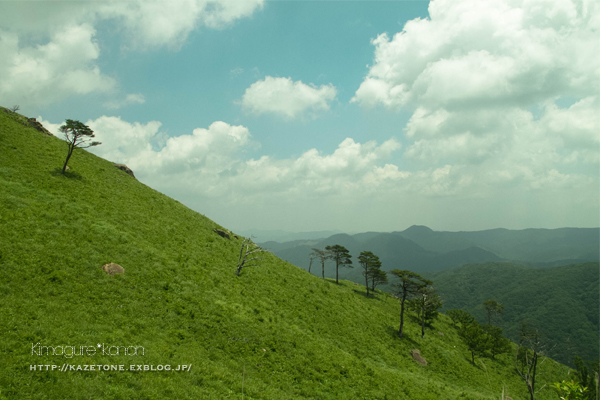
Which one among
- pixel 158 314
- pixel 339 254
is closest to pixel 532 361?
pixel 158 314

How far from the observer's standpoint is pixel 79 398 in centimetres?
1429

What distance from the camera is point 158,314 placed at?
79.3ft

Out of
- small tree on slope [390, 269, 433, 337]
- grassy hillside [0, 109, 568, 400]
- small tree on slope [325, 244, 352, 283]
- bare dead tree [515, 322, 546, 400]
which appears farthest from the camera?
small tree on slope [325, 244, 352, 283]

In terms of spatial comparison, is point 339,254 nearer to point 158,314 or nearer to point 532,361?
point 158,314

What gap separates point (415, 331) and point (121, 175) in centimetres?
6359

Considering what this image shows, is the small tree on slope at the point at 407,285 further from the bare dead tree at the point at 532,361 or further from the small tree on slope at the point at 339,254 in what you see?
the small tree on slope at the point at 339,254

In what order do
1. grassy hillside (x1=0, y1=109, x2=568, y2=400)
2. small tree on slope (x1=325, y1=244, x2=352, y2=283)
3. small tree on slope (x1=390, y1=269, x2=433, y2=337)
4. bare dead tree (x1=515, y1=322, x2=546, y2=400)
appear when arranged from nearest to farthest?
bare dead tree (x1=515, y1=322, x2=546, y2=400)
grassy hillside (x1=0, y1=109, x2=568, y2=400)
small tree on slope (x1=390, y1=269, x2=433, y2=337)
small tree on slope (x1=325, y1=244, x2=352, y2=283)

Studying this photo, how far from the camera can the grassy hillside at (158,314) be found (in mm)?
17328

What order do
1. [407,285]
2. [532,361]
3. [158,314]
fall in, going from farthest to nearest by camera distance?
1. [407,285]
2. [158,314]
3. [532,361]

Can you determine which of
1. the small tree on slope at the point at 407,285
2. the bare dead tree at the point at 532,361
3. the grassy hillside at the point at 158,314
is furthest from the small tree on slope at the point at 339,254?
the bare dead tree at the point at 532,361

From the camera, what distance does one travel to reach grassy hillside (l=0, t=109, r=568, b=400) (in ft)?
56.9

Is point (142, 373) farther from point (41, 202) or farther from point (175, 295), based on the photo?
point (41, 202)

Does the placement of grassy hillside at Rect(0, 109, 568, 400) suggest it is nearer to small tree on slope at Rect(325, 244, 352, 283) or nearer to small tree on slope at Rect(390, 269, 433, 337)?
small tree on slope at Rect(390, 269, 433, 337)

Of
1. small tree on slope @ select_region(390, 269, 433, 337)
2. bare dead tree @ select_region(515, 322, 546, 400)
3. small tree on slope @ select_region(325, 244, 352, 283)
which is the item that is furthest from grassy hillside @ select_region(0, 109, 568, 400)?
small tree on slope @ select_region(325, 244, 352, 283)
